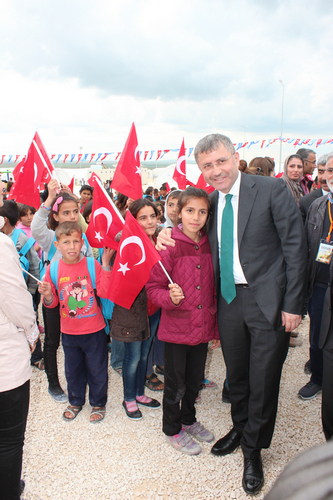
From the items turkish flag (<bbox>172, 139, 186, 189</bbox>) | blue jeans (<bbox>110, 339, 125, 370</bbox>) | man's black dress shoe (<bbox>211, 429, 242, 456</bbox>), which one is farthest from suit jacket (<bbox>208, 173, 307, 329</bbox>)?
turkish flag (<bbox>172, 139, 186, 189</bbox>)

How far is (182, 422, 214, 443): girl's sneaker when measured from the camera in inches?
117

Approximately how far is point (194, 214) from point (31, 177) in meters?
2.70

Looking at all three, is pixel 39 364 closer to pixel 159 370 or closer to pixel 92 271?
pixel 159 370

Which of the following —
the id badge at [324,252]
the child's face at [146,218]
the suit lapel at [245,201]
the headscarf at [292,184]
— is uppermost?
the headscarf at [292,184]

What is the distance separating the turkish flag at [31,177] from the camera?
430cm

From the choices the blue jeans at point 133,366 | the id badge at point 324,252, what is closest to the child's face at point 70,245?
the blue jeans at point 133,366

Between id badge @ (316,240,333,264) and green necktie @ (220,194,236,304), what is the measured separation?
3.28 feet

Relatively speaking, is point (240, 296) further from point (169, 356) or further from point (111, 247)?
point (111, 247)

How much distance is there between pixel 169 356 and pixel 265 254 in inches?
46.4

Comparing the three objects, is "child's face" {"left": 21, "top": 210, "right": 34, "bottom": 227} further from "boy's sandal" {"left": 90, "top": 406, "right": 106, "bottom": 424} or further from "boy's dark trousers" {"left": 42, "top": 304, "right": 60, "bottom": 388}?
"boy's sandal" {"left": 90, "top": 406, "right": 106, "bottom": 424}

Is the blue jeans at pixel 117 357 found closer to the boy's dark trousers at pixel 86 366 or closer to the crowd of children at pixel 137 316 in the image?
the crowd of children at pixel 137 316

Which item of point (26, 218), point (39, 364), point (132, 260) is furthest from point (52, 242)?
point (26, 218)

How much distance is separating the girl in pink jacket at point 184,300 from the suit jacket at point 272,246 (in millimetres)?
393

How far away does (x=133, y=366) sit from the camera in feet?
10.6
